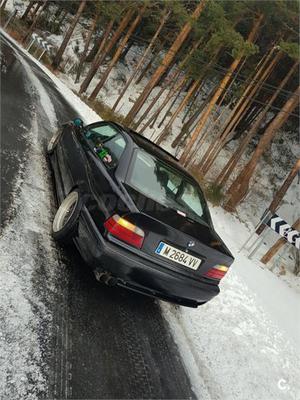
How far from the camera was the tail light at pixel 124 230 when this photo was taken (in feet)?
13.4

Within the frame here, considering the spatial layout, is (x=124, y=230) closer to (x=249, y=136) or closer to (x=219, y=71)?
(x=249, y=136)

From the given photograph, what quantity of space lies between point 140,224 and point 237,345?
2.43 m

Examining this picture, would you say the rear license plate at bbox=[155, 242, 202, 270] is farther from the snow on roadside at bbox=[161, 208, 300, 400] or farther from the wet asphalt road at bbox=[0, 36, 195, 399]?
the snow on roadside at bbox=[161, 208, 300, 400]

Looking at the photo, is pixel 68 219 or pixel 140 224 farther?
pixel 68 219

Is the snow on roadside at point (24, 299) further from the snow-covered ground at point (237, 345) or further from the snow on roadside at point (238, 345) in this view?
the snow on roadside at point (238, 345)

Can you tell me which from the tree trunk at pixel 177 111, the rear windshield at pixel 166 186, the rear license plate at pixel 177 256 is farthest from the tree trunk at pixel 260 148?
the rear license plate at pixel 177 256

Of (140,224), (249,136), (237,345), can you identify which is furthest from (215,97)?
(140,224)

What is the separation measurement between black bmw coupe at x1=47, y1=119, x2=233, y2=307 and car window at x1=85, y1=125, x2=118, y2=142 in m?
0.15

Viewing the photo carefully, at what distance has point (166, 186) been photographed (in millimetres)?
4926

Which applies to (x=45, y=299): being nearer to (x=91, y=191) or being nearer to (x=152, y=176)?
(x=91, y=191)

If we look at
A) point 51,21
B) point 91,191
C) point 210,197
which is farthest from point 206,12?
point 91,191

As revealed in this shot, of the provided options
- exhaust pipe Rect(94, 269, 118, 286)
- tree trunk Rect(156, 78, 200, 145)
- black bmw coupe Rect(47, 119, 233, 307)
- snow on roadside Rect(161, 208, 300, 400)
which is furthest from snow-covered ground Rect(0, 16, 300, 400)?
tree trunk Rect(156, 78, 200, 145)

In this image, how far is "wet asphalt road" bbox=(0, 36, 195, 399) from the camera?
3372mm

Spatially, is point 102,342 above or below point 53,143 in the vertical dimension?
below
